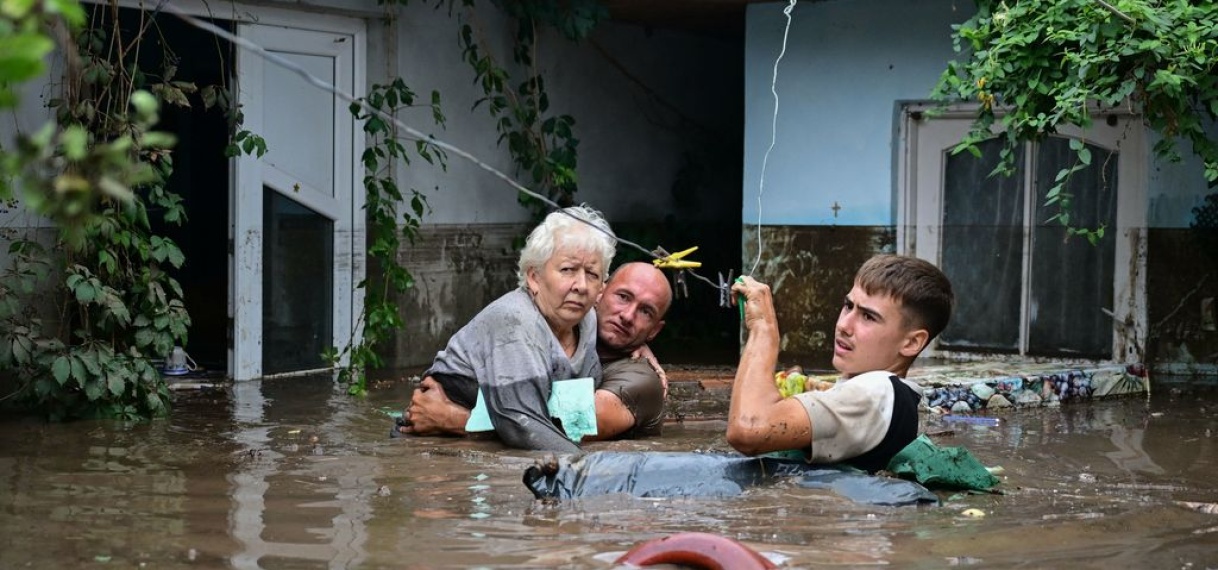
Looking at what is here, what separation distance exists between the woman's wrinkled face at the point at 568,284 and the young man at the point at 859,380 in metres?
1.27

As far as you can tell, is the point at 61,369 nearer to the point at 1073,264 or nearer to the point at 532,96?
the point at 532,96

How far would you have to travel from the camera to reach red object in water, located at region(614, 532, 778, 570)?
412 cm

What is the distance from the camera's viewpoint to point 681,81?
572 inches

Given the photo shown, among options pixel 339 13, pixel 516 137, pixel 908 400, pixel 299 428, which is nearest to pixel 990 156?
pixel 516 137

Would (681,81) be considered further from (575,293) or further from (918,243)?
(575,293)

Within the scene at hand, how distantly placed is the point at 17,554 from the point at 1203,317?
817cm

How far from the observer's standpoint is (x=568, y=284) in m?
6.41

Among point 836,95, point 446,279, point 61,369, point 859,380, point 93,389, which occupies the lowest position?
point 93,389

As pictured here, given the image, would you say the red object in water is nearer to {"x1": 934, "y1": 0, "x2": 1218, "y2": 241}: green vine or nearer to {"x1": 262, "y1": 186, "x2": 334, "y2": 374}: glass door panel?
{"x1": 934, "y1": 0, "x2": 1218, "y2": 241}: green vine

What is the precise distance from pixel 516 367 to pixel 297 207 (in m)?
4.83

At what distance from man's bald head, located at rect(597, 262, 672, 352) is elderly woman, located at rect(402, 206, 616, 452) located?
0.35 metres

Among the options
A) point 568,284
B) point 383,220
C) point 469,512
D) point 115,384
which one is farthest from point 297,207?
point 469,512

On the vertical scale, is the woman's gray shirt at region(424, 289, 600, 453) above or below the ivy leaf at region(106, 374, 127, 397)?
above

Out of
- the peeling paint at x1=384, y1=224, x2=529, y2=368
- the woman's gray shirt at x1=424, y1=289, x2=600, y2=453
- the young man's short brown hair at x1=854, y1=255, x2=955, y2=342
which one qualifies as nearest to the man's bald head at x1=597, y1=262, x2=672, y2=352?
the woman's gray shirt at x1=424, y1=289, x2=600, y2=453
